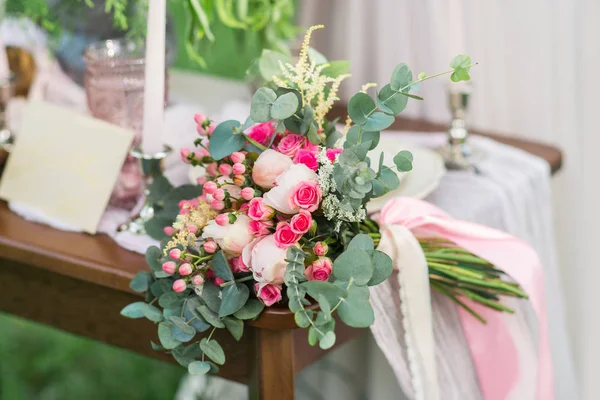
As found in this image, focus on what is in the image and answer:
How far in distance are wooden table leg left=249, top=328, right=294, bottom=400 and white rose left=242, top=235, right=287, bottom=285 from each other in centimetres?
12

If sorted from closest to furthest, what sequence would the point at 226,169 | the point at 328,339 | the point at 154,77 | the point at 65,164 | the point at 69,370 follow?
the point at 328,339 < the point at 226,169 < the point at 154,77 < the point at 65,164 < the point at 69,370

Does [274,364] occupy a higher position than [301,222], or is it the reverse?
[301,222]

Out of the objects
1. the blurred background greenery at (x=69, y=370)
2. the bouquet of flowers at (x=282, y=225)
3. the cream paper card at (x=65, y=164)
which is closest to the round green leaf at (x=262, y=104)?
the bouquet of flowers at (x=282, y=225)

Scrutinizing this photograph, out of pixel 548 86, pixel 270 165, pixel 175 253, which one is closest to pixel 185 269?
pixel 175 253

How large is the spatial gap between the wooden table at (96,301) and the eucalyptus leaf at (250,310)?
0.13 ft

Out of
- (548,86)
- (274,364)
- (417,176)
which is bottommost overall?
(274,364)

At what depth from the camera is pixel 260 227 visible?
2.11ft

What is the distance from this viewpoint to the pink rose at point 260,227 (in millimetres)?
642

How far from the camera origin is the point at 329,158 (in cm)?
66

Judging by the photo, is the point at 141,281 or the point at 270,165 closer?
the point at 270,165

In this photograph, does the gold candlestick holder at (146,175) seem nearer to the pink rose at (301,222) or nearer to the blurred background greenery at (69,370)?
the pink rose at (301,222)

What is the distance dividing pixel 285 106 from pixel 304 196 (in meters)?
0.08

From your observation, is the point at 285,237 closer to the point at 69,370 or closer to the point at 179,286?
the point at 179,286

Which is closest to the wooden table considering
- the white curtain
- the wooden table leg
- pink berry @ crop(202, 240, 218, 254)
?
the wooden table leg
